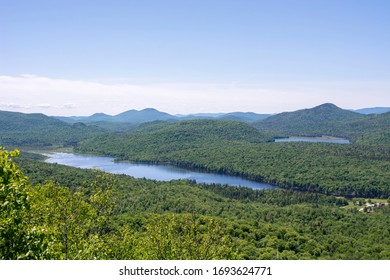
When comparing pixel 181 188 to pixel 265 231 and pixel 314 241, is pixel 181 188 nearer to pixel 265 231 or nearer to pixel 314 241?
pixel 265 231

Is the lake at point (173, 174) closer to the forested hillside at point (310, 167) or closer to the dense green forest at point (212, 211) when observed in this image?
the forested hillside at point (310, 167)

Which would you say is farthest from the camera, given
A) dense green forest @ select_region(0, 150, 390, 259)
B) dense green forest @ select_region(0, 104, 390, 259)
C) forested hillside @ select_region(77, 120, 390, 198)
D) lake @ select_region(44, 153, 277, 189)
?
lake @ select_region(44, 153, 277, 189)

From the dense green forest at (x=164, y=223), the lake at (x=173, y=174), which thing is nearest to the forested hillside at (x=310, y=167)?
the lake at (x=173, y=174)

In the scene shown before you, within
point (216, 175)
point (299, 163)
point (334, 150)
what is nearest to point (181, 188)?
point (216, 175)

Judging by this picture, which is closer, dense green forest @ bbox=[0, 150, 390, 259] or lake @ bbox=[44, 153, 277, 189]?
dense green forest @ bbox=[0, 150, 390, 259]

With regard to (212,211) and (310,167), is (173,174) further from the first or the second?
(212,211)

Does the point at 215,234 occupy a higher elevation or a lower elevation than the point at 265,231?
higher

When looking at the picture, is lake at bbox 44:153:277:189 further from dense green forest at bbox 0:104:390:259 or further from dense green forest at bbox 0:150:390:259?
dense green forest at bbox 0:150:390:259

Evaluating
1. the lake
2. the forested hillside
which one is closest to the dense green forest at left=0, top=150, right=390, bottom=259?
the forested hillside

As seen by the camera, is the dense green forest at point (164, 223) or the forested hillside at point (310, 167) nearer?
the dense green forest at point (164, 223)
